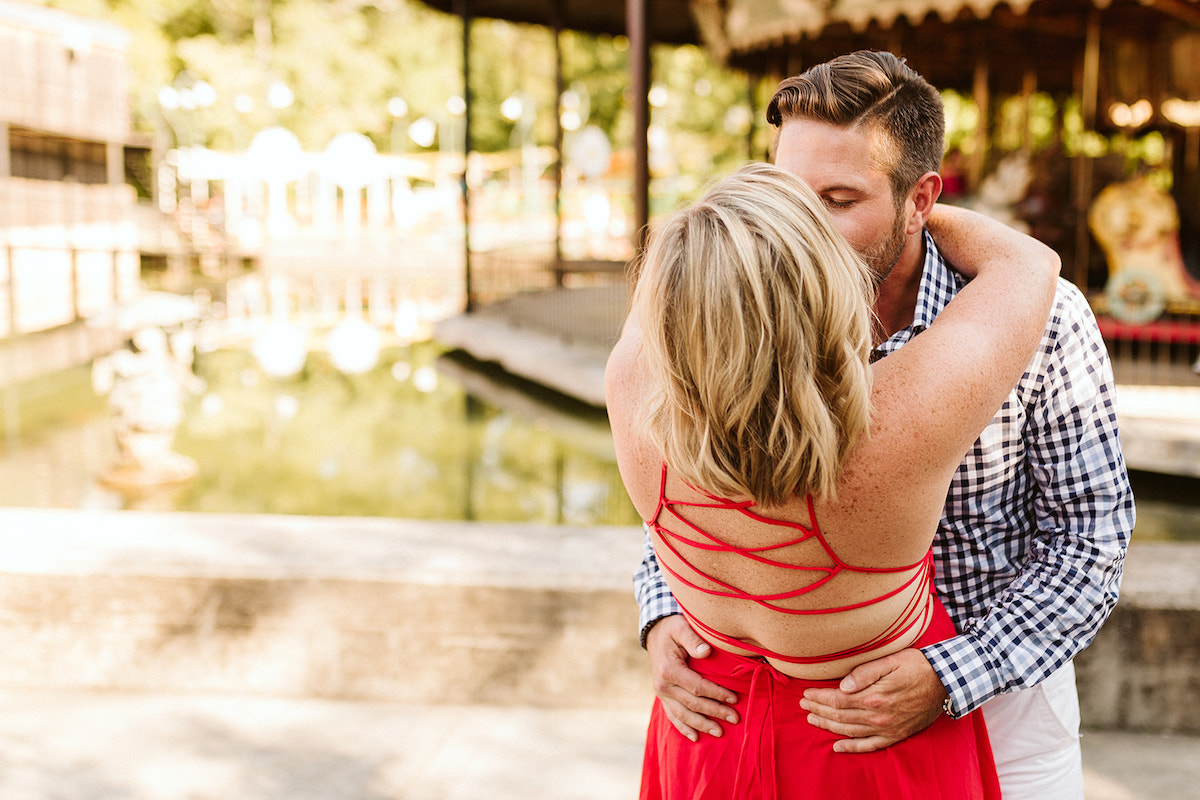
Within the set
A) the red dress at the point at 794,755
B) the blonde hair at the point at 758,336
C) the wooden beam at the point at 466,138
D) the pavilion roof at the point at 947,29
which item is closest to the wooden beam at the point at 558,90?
the wooden beam at the point at 466,138

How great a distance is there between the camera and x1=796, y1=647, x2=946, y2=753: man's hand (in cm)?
160

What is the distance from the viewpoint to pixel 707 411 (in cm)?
132

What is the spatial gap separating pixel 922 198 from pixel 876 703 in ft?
2.83

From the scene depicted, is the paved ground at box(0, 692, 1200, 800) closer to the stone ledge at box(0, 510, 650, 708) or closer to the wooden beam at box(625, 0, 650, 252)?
the stone ledge at box(0, 510, 650, 708)

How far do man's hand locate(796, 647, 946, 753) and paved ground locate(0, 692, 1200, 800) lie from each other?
1565 mm

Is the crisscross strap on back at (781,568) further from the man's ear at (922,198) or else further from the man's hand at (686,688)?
the man's ear at (922,198)

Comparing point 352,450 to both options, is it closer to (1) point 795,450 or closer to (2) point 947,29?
(2) point 947,29

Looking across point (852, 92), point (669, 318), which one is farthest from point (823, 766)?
point (852, 92)

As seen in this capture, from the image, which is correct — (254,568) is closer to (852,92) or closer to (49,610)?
(49,610)

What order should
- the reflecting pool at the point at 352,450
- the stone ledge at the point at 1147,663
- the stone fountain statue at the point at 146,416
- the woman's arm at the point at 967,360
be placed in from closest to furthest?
the woman's arm at the point at 967,360 < the stone ledge at the point at 1147,663 < the reflecting pool at the point at 352,450 < the stone fountain statue at the point at 146,416

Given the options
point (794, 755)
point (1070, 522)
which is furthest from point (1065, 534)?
point (794, 755)

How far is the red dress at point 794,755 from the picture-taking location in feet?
5.30

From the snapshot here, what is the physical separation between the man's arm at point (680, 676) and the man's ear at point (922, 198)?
0.81m

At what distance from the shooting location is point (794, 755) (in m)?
1.64
